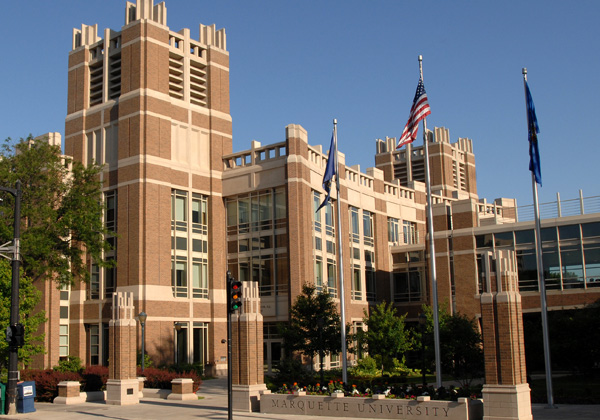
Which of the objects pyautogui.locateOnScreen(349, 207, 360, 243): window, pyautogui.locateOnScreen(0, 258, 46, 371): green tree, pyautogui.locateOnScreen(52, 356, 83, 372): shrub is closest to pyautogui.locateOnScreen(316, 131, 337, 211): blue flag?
pyautogui.locateOnScreen(0, 258, 46, 371): green tree

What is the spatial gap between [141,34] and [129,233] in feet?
47.1

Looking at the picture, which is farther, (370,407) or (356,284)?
(356,284)

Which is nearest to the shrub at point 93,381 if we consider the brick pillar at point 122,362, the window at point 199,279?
the brick pillar at point 122,362

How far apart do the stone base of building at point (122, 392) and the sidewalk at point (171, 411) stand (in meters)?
0.44

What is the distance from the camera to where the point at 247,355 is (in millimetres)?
25312

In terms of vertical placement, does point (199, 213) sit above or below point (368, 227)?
above

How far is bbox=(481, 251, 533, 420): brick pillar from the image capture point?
19.1 meters

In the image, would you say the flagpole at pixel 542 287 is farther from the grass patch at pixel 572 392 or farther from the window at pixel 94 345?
the window at pixel 94 345

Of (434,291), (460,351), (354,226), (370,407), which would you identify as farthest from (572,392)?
(354,226)

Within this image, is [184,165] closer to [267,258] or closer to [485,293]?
[267,258]

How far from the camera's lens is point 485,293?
2017cm

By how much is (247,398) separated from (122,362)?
24.6 ft

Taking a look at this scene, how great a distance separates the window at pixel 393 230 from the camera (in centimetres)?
5770

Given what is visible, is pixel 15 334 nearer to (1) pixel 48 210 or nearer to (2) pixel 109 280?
(1) pixel 48 210
